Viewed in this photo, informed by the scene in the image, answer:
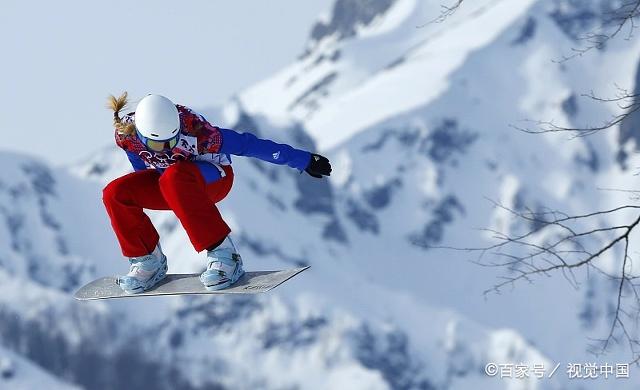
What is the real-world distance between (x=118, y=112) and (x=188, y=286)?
221 cm

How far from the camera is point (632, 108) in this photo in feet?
40.6

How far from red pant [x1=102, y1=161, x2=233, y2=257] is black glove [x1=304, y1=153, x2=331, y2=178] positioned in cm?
110

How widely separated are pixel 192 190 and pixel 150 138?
0.76m

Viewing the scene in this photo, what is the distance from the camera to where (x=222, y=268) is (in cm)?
1450

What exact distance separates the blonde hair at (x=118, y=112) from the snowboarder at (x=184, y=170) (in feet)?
0.04

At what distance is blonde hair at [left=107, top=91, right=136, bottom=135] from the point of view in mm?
13922

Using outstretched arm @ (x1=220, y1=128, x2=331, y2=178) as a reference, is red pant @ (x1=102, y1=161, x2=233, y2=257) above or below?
below

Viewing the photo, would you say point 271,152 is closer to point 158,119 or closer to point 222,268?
point 158,119

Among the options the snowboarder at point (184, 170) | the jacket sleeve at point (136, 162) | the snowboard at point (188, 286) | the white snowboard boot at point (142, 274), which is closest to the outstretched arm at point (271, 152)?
the snowboarder at point (184, 170)

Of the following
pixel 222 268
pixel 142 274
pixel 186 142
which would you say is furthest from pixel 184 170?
pixel 142 274

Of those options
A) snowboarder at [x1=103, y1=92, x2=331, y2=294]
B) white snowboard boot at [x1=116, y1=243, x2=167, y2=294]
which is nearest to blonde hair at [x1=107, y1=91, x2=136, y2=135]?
snowboarder at [x1=103, y1=92, x2=331, y2=294]

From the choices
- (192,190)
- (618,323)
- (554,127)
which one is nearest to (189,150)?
(192,190)

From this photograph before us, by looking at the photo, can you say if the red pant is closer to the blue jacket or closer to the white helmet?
the blue jacket

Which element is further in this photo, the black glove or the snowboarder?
the black glove
